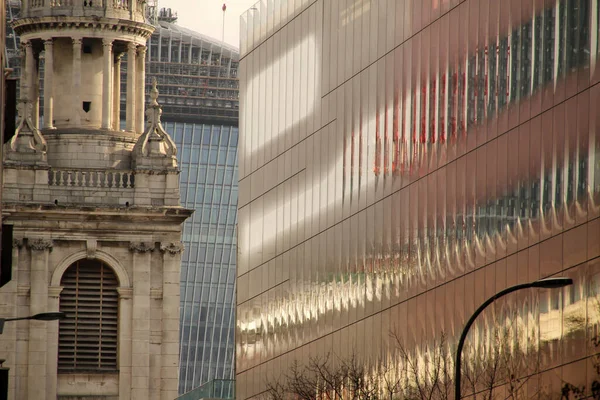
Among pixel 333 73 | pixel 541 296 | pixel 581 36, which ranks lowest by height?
pixel 541 296

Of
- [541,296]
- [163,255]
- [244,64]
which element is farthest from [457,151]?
[163,255]

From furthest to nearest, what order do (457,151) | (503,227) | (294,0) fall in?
1. (294,0)
2. (457,151)
3. (503,227)

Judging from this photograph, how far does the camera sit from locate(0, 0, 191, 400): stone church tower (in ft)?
392

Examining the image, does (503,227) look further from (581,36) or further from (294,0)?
(294,0)

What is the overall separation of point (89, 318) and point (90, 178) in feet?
21.8

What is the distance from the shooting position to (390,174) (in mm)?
85375

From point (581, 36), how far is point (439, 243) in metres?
14.6

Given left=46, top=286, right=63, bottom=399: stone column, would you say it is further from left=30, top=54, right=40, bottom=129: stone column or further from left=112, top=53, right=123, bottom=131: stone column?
left=30, top=54, right=40, bottom=129: stone column

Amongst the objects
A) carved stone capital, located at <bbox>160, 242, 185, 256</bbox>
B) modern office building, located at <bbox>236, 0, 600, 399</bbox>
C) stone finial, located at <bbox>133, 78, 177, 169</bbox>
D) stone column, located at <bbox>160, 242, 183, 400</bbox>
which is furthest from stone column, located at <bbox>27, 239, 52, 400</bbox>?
modern office building, located at <bbox>236, 0, 600, 399</bbox>

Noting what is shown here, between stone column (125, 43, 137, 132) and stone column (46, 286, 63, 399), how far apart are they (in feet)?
33.5

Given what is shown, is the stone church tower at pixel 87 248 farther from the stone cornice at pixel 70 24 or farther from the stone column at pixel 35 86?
the stone column at pixel 35 86

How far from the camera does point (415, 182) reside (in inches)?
3228

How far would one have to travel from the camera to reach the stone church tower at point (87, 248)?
120m

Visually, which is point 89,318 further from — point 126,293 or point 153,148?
point 153,148
